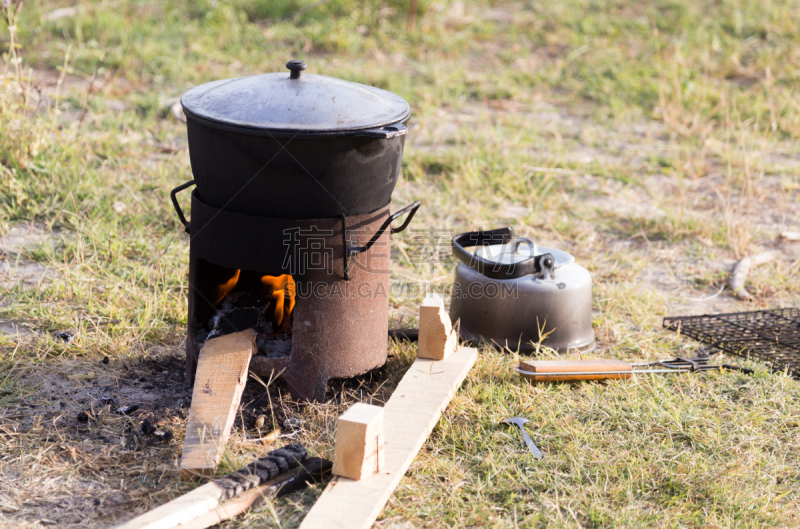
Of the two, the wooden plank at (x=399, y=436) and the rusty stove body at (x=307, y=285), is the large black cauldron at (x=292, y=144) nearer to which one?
the rusty stove body at (x=307, y=285)

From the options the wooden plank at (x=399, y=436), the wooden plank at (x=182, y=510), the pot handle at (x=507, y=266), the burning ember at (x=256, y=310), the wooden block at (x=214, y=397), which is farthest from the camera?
the pot handle at (x=507, y=266)

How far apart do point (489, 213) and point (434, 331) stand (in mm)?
1882

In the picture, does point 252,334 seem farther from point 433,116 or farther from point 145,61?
point 145,61

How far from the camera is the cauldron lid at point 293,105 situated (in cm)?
250

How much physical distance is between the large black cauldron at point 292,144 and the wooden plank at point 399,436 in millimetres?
755

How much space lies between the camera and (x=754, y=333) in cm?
362

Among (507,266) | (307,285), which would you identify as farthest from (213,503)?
(507,266)

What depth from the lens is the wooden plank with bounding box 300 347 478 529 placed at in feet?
7.24

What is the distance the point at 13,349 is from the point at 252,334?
1118 mm

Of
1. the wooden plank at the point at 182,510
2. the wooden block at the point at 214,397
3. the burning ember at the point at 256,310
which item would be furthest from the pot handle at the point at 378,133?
the wooden plank at the point at 182,510

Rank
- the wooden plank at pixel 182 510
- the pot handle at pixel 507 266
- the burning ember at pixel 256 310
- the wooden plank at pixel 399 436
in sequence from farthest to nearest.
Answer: the pot handle at pixel 507 266 → the burning ember at pixel 256 310 → the wooden plank at pixel 399 436 → the wooden plank at pixel 182 510

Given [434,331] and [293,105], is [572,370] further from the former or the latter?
[293,105]

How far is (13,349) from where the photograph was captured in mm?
3188

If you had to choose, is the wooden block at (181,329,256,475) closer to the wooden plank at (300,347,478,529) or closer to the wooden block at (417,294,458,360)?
the wooden plank at (300,347,478,529)
